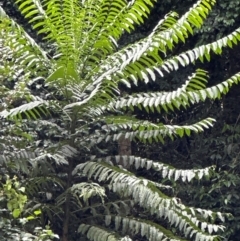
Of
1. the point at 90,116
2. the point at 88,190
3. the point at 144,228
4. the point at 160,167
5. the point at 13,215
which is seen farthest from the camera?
the point at 90,116

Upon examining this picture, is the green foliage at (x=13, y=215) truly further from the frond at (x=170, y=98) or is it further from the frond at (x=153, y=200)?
the frond at (x=170, y=98)

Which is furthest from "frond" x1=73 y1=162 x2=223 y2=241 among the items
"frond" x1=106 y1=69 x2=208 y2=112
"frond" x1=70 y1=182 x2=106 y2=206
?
"frond" x1=106 y1=69 x2=208 y2=112

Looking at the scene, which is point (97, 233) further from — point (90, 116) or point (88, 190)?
point (90, 116)

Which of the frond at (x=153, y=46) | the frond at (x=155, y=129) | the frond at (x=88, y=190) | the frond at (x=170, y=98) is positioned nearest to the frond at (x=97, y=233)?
the frond at (x=88, y=190)

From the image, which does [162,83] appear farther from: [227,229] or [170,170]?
[170,170]

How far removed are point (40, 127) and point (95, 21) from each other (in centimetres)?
105

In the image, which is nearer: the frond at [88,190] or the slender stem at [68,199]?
the frond at [88,190]

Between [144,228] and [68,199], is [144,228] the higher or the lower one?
the lower one

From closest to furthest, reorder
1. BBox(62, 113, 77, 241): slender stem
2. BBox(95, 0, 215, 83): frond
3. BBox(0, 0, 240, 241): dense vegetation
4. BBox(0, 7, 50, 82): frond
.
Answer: BBox(0, 7, 50, 82): frond, BBox(0, 0, 240, 241): dense vegetation, BBox(95, 0, 215, 83): frond, BBox(62, 113, 77, 241): slender stem

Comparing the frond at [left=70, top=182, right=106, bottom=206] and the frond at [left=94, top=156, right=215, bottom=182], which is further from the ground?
the frond at [left=94, top=156, right=215, bottom=182]

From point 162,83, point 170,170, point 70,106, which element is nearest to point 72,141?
point 70,106

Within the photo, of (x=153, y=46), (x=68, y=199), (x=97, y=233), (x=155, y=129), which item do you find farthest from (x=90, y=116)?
(x=97, y=233)

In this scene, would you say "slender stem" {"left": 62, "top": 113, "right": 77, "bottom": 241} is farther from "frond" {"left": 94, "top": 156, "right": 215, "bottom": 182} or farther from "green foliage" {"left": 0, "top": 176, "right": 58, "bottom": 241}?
"green foliage" {"left": 0, "top": 176, "right": 58, "bottom": 241}

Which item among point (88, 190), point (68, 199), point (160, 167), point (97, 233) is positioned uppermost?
point (160, 167)
